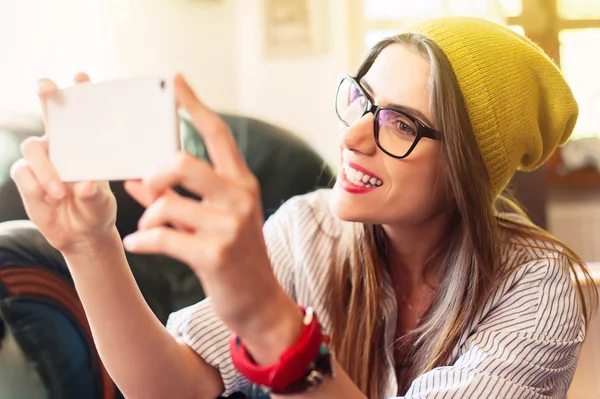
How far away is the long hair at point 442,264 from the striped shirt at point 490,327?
0.07 ft

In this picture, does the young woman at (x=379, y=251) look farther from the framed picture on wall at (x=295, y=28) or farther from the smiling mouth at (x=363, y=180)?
the framed picture on wall at (x=295, y=28)

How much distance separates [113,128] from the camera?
0.50 meters

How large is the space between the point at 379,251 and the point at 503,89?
1.09 feet

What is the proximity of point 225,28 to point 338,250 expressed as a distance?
638 mm

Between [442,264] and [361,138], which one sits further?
[442,264]

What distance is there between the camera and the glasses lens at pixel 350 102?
818mm

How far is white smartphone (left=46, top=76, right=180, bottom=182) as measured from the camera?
0.47 metres

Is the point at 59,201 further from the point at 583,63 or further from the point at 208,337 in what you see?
the point at 583,63

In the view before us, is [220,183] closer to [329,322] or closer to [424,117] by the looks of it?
[424,117]

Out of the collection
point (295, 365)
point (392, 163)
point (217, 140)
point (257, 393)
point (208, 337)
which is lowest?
point (257, 393)

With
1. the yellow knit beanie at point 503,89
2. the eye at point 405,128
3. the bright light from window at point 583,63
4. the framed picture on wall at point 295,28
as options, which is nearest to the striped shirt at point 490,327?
the yellow knit beanie at point 503,89

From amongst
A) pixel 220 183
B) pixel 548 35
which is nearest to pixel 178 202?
pixel 220 183

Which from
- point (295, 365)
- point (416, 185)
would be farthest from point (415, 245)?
point (295, 365)

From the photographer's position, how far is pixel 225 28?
4.23 ft
